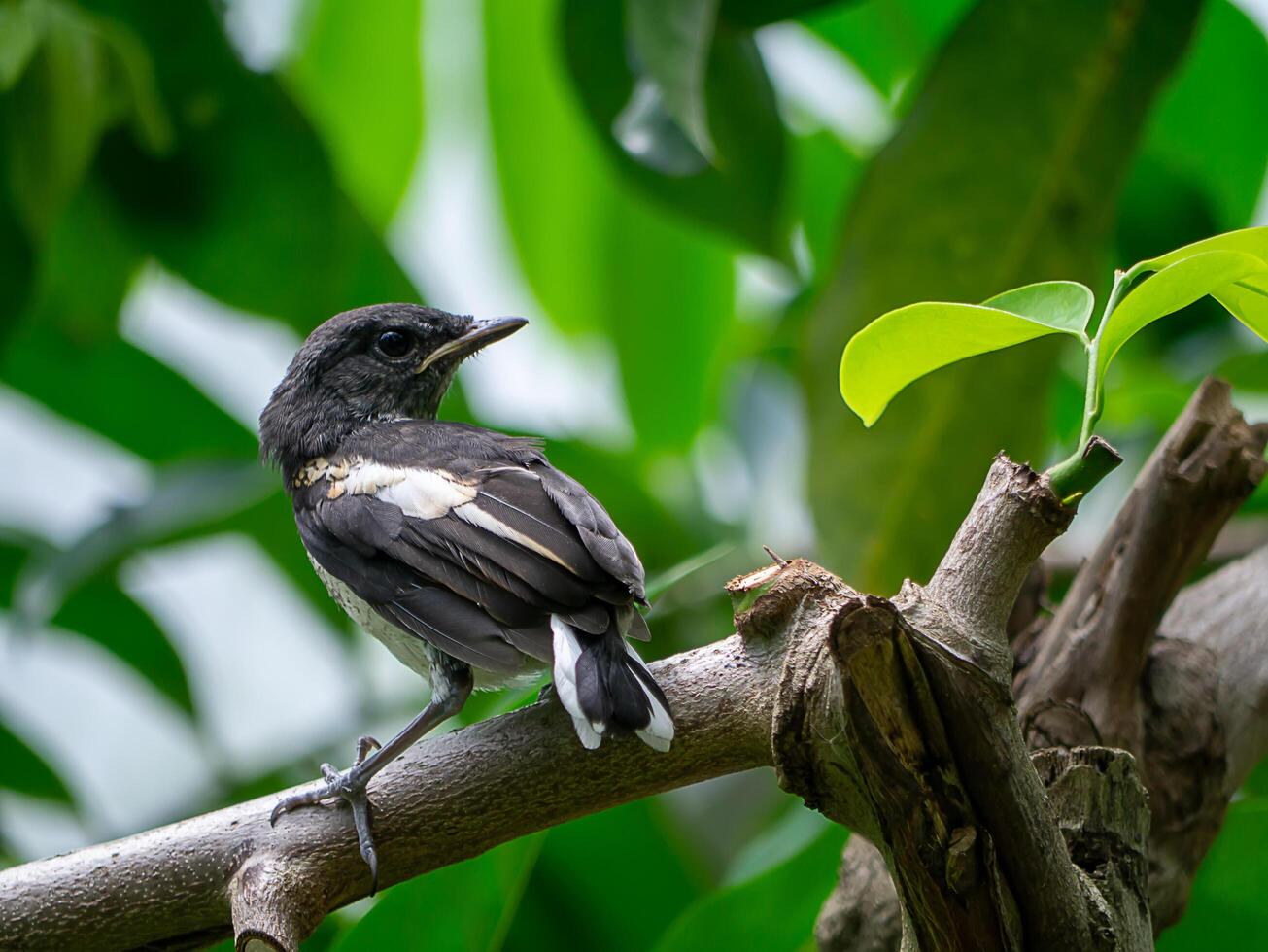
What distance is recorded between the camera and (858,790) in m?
Result: 1.23

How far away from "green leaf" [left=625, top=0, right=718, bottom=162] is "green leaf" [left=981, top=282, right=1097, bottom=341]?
991 mm

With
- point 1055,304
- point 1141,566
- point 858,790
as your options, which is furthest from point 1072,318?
point 1141,566

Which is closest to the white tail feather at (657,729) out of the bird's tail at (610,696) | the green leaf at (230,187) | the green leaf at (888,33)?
the bird's tail at (610,696)

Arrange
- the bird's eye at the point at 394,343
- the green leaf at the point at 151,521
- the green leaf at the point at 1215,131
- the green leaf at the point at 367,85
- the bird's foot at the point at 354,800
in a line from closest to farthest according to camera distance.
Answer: the bird's foot at the point at 354,800, the bird's eye at the point at 394,343, the green leaf at the point at 151,521, the green leaf at the point at 1215,131, the green leaf at the point at 367,85

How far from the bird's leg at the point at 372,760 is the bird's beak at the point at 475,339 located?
2.66 ft

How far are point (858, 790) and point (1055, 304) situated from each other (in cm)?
50

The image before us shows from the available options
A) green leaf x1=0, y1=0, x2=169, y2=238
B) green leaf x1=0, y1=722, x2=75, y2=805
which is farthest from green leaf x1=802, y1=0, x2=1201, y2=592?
green leaf x1=0, y1=722, x2=75, y2=805

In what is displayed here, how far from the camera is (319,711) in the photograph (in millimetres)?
6320

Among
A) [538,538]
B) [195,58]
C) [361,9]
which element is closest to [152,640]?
[195,58]

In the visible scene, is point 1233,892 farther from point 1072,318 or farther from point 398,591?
point 398,591

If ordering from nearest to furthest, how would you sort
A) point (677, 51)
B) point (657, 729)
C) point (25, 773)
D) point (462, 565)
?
point (657, 729)
point (462, 565)
point (677, 51)
point (25, 773)

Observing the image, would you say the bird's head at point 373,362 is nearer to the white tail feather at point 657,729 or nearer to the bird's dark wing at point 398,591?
the bird's dark wing at point 398,591

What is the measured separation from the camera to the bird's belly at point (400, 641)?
1931mm

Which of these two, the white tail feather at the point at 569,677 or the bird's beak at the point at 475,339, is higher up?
the bird's beak at the point at 475,339
